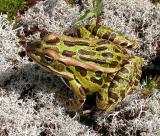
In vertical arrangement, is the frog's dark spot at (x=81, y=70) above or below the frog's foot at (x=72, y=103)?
above

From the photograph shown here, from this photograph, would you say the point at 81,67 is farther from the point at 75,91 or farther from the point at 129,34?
the point at 129,34

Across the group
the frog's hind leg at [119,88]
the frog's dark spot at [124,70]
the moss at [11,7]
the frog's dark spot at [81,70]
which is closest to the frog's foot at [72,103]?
the frog's hind leg at [119,88]

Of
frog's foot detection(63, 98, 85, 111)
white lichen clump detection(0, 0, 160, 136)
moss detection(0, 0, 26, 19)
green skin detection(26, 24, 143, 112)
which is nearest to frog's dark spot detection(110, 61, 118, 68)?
green skin detection(26, 24, 143, 112)

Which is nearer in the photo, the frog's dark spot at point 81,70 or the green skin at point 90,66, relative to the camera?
the green skin at point 90,66

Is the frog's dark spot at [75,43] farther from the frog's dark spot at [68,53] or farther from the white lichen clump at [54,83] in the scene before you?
the white lichen clump at [54,83]

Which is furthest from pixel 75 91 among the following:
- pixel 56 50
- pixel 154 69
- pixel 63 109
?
pixel 154 69

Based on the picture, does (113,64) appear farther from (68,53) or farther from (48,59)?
(48,59)

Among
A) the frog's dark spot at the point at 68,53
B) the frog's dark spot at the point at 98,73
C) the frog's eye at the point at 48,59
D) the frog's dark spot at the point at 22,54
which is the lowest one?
the frog's dark spot at the point at 22,54

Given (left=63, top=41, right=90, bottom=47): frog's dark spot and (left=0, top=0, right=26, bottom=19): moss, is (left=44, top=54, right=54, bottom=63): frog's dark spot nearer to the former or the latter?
(left=63, top=41, right=90, bottom=47): frog's dark spot

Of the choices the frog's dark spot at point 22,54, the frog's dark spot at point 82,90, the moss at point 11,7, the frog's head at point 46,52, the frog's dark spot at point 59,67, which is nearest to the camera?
the frog's head at point 46,52
